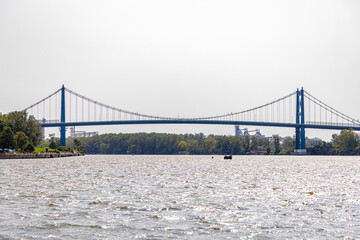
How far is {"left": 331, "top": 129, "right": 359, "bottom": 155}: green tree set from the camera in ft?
625

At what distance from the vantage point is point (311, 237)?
1638 cm

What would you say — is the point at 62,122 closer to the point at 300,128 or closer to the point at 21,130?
the point at 21,130

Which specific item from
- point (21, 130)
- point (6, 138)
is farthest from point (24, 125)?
point (6, 138)

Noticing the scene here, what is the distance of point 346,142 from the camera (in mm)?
191875

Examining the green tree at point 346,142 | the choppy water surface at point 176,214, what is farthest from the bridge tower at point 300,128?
the choppy water surface at point 176,214

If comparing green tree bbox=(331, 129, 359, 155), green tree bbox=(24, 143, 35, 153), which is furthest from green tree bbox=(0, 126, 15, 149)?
green tree bbox=(331, 129, 359, 155)

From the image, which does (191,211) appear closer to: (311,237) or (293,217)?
(293,217)

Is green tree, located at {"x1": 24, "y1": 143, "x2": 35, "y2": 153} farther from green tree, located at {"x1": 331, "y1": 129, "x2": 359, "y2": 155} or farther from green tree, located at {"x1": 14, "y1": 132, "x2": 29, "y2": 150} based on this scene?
green tree, located at {"x1": 331, "y1": 129, "x2": 359, "y2": 155}

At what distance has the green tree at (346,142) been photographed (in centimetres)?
19062

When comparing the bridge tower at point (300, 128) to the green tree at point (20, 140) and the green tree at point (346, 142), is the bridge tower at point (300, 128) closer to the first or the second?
the green tree at point (346, 142)

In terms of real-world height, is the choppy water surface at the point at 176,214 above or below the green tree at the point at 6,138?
below

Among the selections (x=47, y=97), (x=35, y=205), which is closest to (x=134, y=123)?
(x=47, y=97)

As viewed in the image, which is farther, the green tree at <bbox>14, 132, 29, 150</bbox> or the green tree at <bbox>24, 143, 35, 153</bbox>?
the green tree at <bbox>24, 143, 35, 153</bbox>

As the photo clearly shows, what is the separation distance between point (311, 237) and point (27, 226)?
962cm
